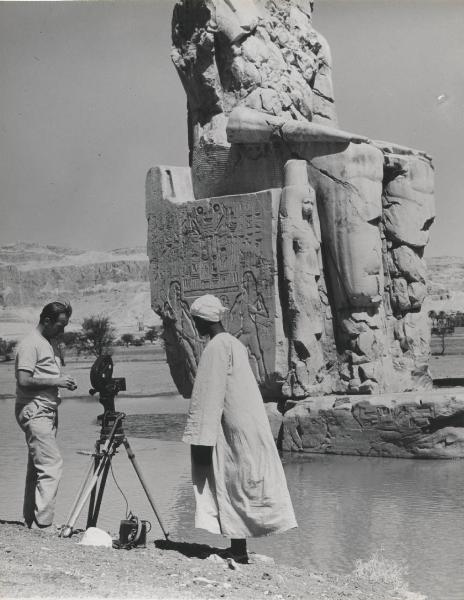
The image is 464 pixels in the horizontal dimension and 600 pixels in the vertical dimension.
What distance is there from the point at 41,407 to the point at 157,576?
4.34ft

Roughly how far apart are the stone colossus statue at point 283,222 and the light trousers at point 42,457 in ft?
13.1

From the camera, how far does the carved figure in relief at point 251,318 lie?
28.8 ft

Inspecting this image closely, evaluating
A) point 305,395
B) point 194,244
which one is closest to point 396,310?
point 305,395

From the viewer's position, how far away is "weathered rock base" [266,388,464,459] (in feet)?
25.9

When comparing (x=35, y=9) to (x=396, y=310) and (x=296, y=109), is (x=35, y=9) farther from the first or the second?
(x=396, y=310)

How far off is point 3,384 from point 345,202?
46.8ft

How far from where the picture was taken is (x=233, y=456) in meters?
4.34

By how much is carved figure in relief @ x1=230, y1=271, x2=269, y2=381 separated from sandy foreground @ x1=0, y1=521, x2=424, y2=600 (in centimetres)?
420

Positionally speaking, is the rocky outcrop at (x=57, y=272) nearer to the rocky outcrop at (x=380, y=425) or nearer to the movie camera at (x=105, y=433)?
the rocky outcrop at (x=380, y=425)

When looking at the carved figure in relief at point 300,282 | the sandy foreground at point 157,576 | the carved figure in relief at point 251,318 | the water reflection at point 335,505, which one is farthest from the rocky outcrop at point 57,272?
the sandy foreground at point 157,576

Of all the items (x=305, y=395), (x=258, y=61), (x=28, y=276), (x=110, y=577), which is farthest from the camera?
(x=28, y=276)

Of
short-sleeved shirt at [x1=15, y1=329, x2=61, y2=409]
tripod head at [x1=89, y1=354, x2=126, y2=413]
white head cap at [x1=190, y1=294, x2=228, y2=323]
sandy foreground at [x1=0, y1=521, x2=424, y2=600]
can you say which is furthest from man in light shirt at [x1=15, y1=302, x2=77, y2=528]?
white head cap at [x1=190, y1=294, x2=228, y2=323]

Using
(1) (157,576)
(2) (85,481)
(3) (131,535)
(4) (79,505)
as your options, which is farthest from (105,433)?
(1) (157,576)

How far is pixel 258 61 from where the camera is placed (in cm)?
927
